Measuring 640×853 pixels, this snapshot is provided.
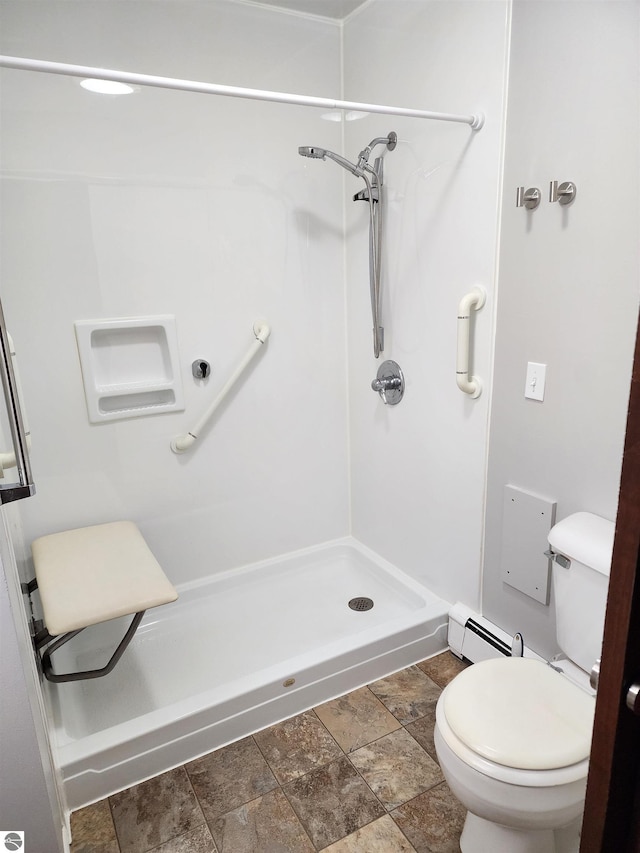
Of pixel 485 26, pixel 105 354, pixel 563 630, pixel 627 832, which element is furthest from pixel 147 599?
pixel 485 26

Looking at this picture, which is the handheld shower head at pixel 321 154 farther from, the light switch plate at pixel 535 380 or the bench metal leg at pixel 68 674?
the bench metal leg at pixel 68 674

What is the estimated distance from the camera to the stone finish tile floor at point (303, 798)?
1.42 meters

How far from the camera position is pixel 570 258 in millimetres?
1475

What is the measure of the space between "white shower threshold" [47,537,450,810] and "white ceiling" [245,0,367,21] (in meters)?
2.28

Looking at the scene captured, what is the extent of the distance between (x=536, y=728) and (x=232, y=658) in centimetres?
119

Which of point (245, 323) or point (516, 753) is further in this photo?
point (245, 323)

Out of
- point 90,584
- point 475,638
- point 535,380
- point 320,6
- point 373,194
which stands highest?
point 320,6

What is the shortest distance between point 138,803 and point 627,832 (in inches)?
54.1

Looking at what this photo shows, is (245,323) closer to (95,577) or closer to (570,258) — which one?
(95,577)

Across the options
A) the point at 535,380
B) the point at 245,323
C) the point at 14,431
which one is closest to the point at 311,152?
the point at 245,323

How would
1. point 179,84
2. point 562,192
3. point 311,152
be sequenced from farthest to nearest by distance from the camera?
point 311,152 → point 562,192 → point 179,84

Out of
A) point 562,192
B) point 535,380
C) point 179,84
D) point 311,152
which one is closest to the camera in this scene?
point 179,84

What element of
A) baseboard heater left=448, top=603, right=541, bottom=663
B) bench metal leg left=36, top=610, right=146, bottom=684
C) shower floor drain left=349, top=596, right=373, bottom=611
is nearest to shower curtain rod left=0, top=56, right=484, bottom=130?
bench metal leg left=36, top=610, right=146, bottom=684

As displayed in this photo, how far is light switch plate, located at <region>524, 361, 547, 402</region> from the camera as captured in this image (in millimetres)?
1606
